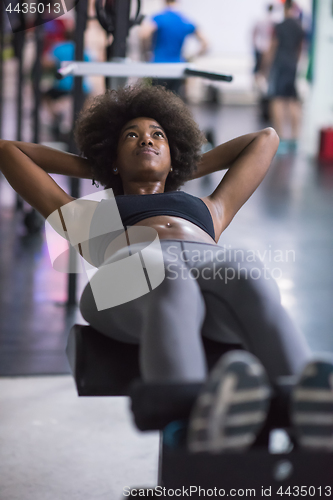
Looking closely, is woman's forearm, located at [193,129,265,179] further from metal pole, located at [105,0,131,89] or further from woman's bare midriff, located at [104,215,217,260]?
metal pole, located at [105,0,131,89]

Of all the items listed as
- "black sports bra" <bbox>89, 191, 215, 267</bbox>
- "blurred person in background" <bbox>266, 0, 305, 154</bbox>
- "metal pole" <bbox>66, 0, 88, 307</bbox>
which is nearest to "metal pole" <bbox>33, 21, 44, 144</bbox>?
"metal pole" <bbox>66, 0, 88, 307</bbox>

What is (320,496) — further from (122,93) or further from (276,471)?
(122,93)

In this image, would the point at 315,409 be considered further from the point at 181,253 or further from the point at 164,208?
the point at 164,208

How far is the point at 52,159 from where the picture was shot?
1.66m

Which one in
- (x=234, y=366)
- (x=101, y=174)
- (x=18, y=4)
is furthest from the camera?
(x=18, y=4)

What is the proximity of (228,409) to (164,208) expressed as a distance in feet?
2.51

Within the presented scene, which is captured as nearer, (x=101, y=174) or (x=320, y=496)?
(x=320, y=496)

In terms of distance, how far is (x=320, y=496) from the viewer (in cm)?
98

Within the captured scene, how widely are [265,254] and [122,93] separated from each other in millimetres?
1975

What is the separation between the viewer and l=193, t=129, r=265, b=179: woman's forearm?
178cm

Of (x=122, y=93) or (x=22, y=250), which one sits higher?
(x=122, y=93)

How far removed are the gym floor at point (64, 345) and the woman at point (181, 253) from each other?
0.81 ft

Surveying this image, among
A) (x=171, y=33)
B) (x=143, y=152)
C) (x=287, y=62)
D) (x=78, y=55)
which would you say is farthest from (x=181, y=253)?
(x=287, y=62)

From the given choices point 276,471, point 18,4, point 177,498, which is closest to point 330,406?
point 276,471
